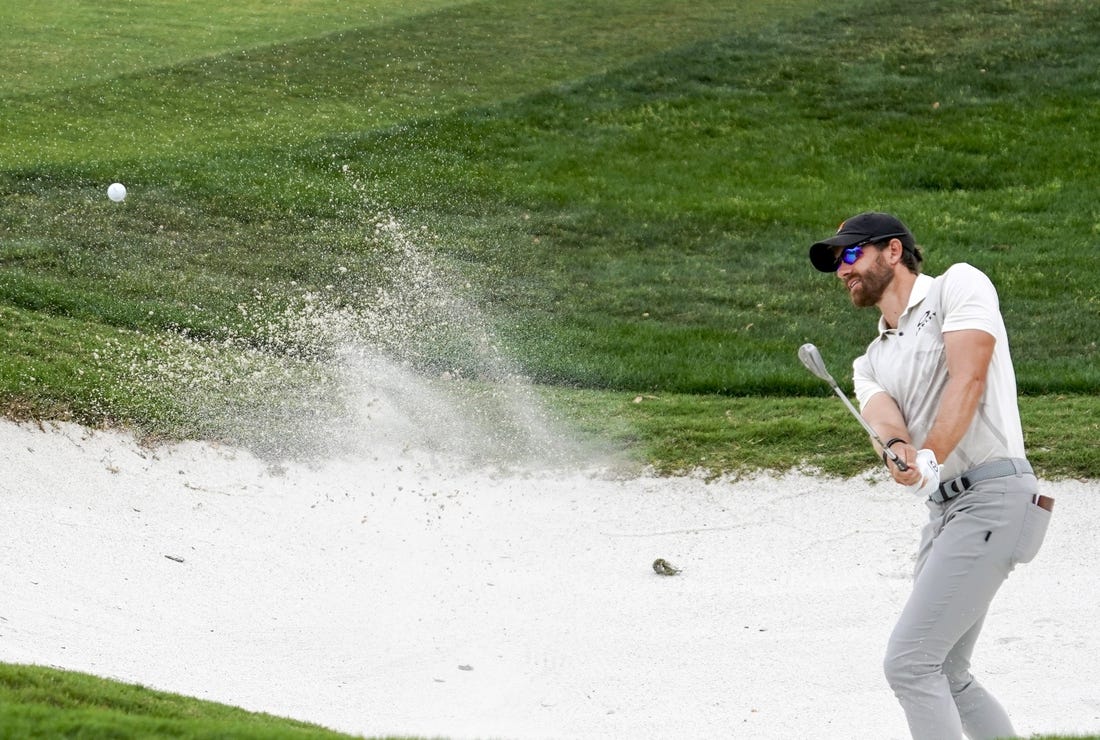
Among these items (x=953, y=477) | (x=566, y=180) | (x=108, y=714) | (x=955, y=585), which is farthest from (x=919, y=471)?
(x=566, y=180)

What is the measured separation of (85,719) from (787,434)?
19.5ft

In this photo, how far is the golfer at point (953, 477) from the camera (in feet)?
14.6

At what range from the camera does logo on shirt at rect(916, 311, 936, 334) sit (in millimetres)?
4664

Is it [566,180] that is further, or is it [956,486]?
[566,180]

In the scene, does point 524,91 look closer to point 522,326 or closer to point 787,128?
point 787,128

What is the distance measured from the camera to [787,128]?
17.8 meters

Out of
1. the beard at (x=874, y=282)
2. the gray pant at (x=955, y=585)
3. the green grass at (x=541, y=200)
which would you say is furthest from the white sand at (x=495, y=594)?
the beard at (x=874, y=282)

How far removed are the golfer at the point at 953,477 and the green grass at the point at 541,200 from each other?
94.7 inches

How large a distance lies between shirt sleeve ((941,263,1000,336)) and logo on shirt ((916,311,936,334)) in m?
0.05

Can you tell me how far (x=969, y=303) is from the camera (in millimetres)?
4523

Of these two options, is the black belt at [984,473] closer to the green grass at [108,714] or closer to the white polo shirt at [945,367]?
the white polo shirt at [945,367]

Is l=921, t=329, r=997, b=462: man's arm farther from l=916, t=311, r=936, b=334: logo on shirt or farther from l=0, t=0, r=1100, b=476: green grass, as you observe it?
l=0, t=0, r=1100, b=476: green grass

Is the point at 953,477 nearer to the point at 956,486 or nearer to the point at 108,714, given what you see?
the point at 956,486

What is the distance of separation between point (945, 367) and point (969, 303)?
0.79ft
